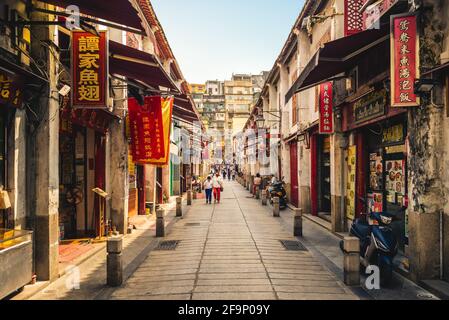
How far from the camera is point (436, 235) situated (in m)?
7.54

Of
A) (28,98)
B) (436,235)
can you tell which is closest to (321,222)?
(436,235)

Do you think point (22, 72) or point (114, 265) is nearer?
point (22, 72)

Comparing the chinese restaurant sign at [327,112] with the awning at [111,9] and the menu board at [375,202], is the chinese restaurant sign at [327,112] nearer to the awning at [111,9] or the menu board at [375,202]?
the menu board at [375,202]

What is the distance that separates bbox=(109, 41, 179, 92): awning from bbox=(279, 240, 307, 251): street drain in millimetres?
5842

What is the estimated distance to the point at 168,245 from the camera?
1230cm

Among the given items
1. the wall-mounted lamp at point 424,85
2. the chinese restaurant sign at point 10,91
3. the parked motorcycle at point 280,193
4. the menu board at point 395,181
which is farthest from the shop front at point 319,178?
the chinese restaurant sign at point 10,91

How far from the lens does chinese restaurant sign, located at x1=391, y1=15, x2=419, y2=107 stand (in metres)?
7.66

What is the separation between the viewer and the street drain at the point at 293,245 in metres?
11.6

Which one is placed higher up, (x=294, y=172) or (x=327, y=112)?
(x=327, y=112)

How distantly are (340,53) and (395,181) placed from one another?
11.9 ft

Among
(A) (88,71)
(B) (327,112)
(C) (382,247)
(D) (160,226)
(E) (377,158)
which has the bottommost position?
(D) (160,226)

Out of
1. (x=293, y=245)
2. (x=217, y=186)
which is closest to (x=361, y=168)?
(x=293, y=245)

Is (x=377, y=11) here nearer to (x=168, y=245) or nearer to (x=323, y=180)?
(x=168, y=245)

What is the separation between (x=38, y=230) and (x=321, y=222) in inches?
448
